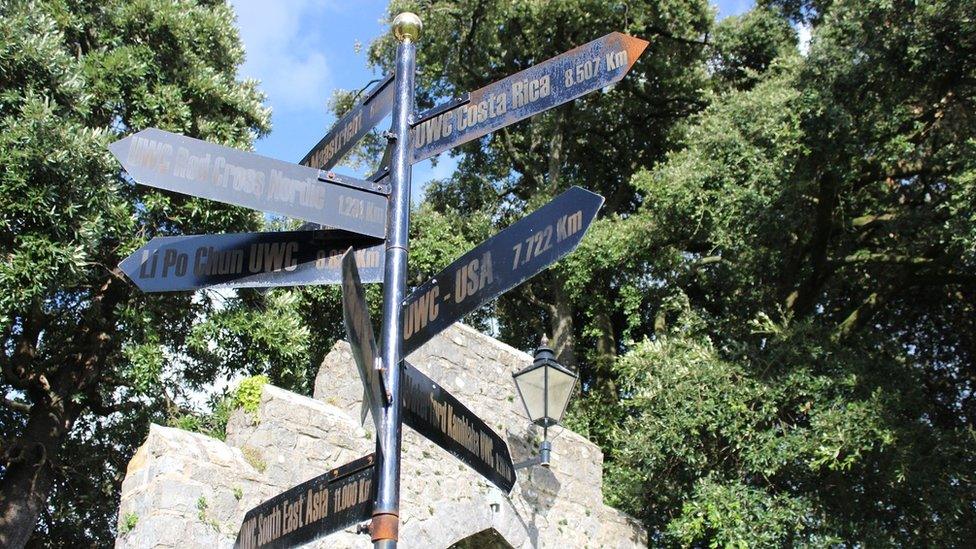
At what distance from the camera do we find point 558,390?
9008 mm

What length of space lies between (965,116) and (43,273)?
38.4ft

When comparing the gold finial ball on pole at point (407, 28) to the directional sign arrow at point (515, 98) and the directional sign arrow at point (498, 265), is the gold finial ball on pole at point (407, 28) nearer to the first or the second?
the directional sign arrow at point (515, 98)

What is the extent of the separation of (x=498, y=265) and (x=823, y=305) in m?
14.6

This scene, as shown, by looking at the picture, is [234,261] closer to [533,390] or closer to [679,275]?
[533,390]

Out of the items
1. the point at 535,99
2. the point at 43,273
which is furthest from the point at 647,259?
the point at 535,99

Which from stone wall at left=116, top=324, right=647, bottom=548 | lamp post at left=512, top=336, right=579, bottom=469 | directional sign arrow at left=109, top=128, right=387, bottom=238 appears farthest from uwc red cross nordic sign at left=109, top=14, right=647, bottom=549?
lamp post at left=512, top=336, right=579, bottom=469

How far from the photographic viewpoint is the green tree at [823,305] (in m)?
12.0

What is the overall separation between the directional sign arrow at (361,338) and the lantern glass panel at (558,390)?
521cm

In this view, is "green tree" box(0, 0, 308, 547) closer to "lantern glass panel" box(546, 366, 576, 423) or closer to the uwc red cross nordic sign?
"lantern glass panel" box(546, 366, 576, 423)

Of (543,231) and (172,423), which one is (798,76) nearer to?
(172,423)

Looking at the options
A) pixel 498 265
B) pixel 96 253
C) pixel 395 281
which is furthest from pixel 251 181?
pixel 96 253

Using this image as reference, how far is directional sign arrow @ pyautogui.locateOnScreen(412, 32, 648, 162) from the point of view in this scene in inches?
176

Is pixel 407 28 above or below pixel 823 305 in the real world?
below

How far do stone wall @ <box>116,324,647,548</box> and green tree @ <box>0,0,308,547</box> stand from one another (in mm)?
4112
